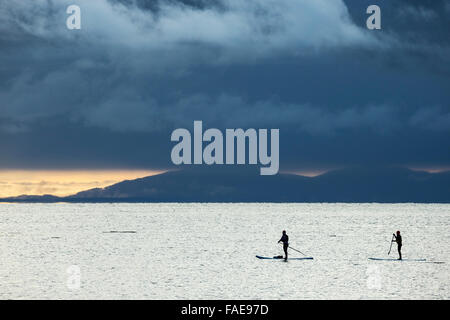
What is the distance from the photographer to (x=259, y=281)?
5853 centimetres

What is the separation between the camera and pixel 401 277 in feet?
201

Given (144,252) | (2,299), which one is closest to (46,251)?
(144,252)

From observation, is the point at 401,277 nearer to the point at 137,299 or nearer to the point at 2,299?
the point at 137,299

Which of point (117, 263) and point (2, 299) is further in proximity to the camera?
point (117, 263)

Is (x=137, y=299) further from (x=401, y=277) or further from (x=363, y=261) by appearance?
(x=363, y=261)

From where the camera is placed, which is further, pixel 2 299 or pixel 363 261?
pixel 363 261
